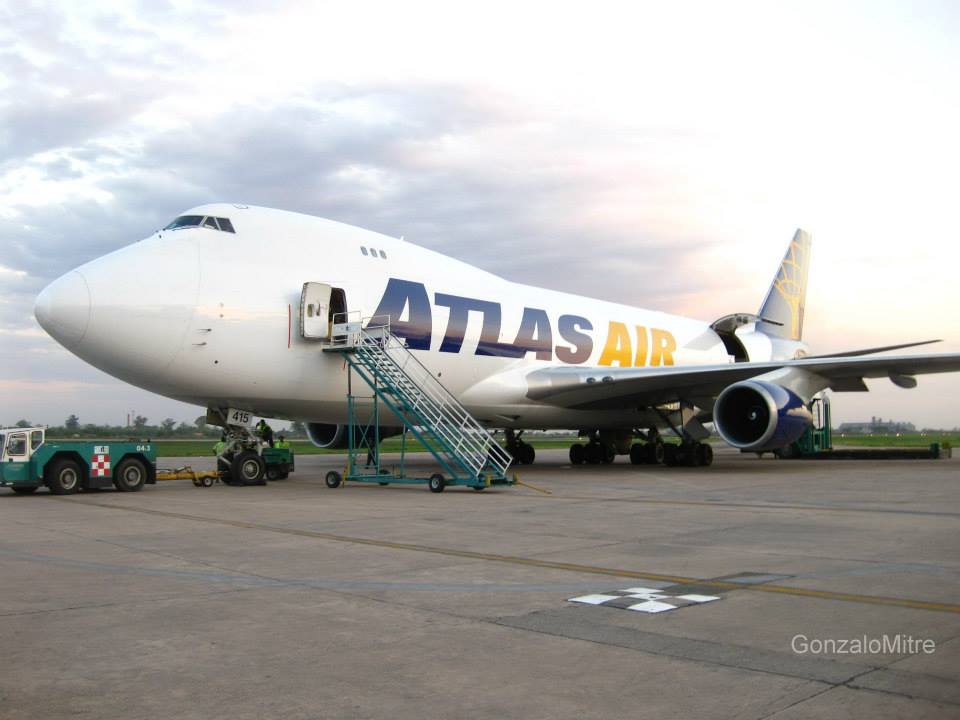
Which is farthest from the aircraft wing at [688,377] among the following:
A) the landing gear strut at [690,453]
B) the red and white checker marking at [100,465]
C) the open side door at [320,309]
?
the red and white checker marking at [100,465]

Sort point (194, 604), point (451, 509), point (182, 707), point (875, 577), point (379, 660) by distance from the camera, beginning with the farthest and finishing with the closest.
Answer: point (451, 509), point (875, 577), point (194, 604), point (379, 660), point (182, 707)

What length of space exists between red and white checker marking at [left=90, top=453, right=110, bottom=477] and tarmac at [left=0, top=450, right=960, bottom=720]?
5.22 metres

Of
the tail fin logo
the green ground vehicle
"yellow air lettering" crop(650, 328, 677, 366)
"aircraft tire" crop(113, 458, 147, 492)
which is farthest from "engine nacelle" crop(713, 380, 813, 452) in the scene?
the tail fin logo

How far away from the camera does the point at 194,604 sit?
5.43 meters

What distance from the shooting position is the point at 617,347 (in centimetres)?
2317

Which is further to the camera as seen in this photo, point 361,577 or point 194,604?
point 361,577

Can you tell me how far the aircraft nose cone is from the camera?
13344 mm

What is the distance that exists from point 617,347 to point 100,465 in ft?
44.1

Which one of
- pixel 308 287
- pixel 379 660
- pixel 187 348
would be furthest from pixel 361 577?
pixel 308 287

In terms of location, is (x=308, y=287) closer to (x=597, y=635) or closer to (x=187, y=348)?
(x=187, y=348)

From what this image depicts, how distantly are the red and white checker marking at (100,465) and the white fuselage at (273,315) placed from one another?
64.5 inches

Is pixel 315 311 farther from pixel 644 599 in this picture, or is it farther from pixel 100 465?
pixel 644 599

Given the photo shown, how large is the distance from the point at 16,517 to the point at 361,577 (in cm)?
668

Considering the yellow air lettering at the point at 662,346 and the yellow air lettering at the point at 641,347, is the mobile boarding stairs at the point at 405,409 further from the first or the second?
the yellow air lettering at the point at 662,346
